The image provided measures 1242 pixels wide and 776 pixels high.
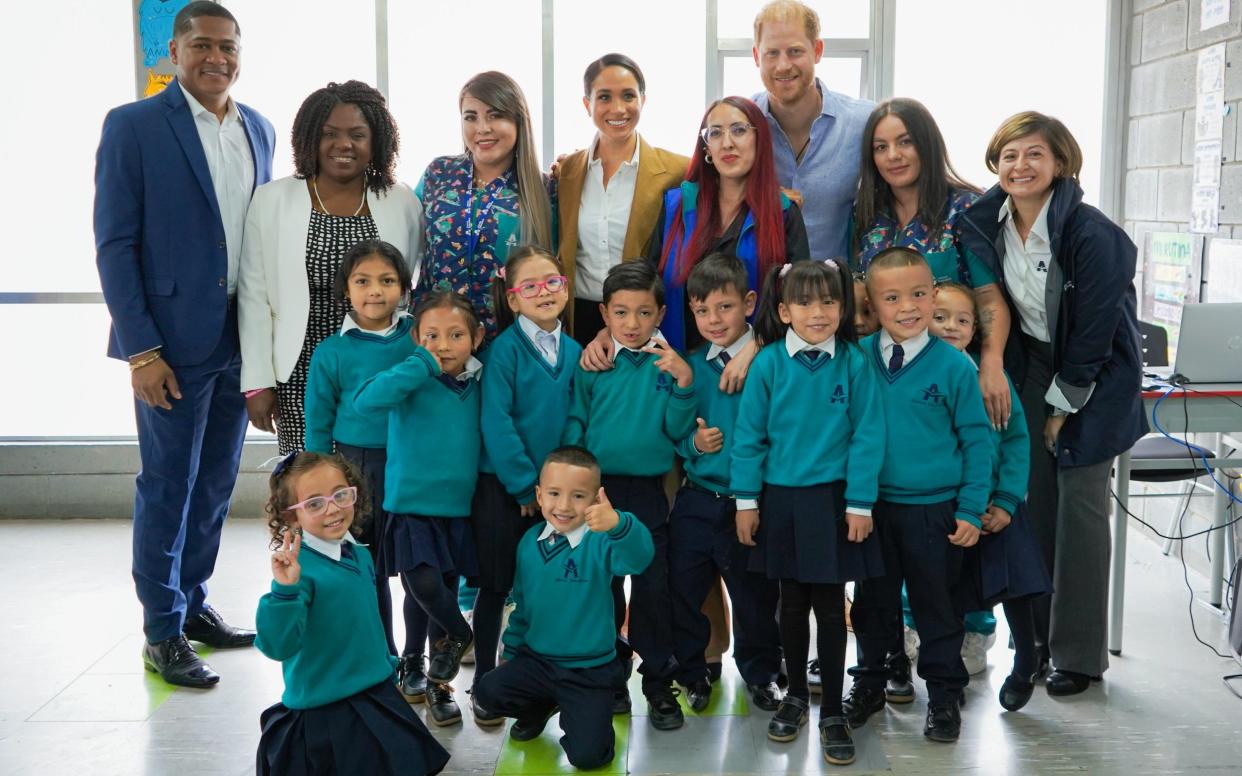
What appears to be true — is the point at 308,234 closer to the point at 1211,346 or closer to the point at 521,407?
the point at 521,407

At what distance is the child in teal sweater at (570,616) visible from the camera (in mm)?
2736

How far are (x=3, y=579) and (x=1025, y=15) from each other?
4.90 m

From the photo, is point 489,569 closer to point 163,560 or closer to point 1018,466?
point 163,560

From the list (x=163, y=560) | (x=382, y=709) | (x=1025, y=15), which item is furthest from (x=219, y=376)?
(x=1025, y=15)

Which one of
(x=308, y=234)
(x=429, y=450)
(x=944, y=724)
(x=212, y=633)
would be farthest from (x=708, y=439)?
(x=212, y=633)

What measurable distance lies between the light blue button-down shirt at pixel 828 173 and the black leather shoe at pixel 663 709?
4.29 feet

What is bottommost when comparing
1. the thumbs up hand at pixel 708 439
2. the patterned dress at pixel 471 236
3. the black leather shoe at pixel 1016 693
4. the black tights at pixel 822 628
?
the black leather shoe at pixel 1016 693

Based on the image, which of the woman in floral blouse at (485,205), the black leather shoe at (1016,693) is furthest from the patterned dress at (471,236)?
the black leather shoe at (1016,693)

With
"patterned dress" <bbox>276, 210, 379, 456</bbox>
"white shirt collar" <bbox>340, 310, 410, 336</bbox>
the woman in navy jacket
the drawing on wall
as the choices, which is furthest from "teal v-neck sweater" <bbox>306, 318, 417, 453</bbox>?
the drawing on wall

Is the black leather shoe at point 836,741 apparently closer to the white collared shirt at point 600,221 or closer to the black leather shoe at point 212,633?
the white collared shirt at point 600,221

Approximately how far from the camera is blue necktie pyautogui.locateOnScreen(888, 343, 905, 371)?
9.23 feet

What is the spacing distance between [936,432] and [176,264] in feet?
6.88

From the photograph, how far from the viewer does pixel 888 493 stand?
2.83 meters

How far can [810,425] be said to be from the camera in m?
2.75
